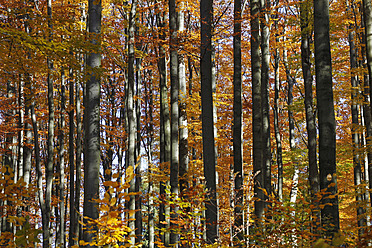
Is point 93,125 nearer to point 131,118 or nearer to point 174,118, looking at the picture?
point 174,118

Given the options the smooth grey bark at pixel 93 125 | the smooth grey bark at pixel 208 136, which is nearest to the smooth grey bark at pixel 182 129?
the smooth grey bark at pixel 208 136

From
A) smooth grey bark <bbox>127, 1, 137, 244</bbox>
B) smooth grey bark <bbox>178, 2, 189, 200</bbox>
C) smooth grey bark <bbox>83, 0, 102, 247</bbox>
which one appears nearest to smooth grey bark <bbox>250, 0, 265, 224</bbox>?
smooth grey bark <bbox>178, 2, 189, 200</bbox>

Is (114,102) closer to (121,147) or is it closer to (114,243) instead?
(121,147)

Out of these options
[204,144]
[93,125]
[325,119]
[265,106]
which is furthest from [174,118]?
[325,119]

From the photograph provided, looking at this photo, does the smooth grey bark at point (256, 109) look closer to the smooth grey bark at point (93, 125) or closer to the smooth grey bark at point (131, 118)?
the smooth grey bark at point (93, 125)

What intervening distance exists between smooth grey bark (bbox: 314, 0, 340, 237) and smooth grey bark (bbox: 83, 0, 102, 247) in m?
3.47

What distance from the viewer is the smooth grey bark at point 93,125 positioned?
17.6 feet

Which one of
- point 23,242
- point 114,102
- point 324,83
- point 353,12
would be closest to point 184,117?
point 324,83

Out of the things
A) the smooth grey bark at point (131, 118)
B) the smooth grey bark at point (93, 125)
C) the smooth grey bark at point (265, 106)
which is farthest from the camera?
the smooth grey bark at point (131, 118)

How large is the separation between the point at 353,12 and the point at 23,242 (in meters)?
12.0

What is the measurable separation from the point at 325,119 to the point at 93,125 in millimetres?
3714

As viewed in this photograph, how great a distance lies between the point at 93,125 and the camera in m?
5.68

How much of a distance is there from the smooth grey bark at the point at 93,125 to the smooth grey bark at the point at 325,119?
3.47 metres

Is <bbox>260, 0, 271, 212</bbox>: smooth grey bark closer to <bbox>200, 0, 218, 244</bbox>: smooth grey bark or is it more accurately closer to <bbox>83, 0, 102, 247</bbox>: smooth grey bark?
<bbox>200, 0, 218, 244</bbox>: smooth grey bark
